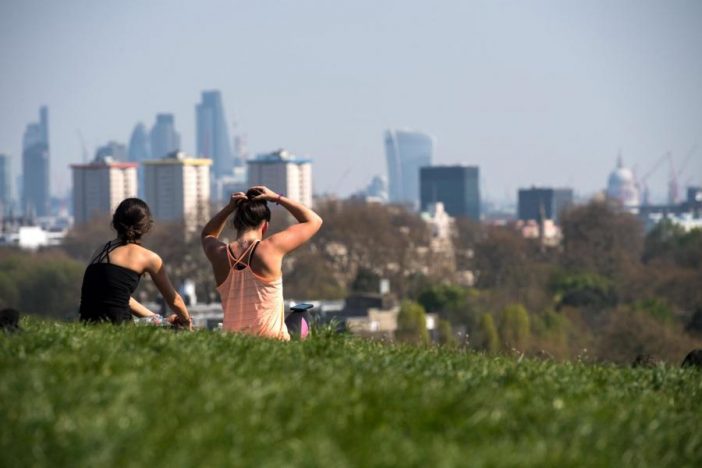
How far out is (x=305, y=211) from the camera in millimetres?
11508

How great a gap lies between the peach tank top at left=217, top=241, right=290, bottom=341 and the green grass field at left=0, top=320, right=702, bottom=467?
1489mm

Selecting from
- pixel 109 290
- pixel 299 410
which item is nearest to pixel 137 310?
pixel 109 290

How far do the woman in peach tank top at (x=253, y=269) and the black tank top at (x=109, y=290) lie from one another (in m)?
0.50

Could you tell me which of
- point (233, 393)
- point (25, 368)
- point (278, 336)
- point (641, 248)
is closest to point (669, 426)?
point (233, 393)

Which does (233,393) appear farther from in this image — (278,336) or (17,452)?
(278,336)

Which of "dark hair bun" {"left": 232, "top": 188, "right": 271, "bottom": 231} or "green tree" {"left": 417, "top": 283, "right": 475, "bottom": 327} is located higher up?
"dark hair bun" {"left": 232, "top": 188, "right": 271, "bottom": 231}

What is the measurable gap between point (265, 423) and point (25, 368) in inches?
48.2

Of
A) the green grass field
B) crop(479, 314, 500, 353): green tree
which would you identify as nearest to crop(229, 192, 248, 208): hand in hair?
the green grass field

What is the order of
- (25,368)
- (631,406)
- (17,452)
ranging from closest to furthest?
1. (17,452)
2. (25,368)
3. (631,406)

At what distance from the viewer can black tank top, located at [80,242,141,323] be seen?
11039 millimetres

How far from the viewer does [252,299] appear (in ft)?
36.1

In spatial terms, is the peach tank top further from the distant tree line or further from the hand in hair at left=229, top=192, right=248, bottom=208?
the distant tree line

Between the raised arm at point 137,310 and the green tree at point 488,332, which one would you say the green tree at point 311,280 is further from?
the raised arm at point 137,310

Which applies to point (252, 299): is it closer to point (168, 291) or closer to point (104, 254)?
point (168, 291)
